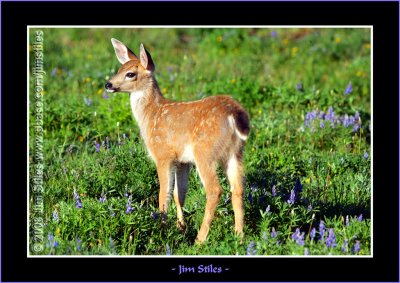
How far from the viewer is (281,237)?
859 cm

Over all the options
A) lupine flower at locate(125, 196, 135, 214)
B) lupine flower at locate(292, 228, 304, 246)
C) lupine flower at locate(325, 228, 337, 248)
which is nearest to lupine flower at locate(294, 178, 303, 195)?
lupine flower at locate(292, 228, 304, 246)

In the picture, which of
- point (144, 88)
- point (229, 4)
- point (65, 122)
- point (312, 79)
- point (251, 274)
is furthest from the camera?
point (312, 79)

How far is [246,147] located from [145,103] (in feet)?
7.14

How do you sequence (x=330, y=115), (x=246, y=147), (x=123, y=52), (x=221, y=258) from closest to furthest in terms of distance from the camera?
(x=221, y=258) → (x=123, y=52) → (x=246, y=147) → (x=330, y=115)

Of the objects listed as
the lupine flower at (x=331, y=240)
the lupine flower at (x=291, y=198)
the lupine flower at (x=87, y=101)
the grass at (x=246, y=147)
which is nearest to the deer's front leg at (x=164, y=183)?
the grass at (x=246, y=147)

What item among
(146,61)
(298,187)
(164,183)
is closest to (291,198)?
(298,187)

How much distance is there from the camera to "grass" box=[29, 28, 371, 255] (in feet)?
27.8

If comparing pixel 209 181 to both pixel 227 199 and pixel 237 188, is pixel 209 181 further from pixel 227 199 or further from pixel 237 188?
pixel 227 199

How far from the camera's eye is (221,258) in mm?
7980

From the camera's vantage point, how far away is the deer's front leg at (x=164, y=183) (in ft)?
28.4

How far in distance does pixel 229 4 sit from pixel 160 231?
2259 mm

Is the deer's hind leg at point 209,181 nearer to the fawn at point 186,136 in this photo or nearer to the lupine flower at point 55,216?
the fawn at point 186,136

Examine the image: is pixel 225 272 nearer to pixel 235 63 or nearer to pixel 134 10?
pixel 134 10

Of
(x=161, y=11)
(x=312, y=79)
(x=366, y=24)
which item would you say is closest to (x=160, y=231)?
(x=161, y=11)
